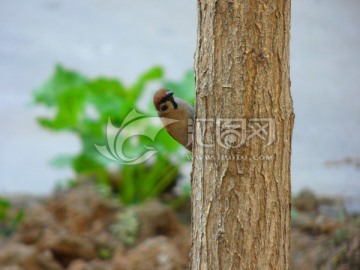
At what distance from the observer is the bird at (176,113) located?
3.04 meters

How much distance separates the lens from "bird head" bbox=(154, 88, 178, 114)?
3.03 metres

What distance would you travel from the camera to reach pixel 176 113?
10.0ft

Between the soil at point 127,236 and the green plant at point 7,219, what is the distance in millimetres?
119

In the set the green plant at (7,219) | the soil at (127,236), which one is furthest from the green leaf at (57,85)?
the green plant at (7,219)

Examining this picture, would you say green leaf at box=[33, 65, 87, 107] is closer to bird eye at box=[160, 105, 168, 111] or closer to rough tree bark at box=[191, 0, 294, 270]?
bird eye at box=[160, 105, 168, 111]

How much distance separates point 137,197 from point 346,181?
179 centimetres

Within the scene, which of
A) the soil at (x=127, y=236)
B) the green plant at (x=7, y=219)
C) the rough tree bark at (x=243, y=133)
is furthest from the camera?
the green plant at (x=7, y=219)

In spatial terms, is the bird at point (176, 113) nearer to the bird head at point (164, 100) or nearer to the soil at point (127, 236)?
the bird head at point (164, 100)

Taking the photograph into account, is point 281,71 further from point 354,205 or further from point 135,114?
point 354,205

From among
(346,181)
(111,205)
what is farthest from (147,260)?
(346,181)

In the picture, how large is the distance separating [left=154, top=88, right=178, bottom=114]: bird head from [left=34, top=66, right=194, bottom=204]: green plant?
1743mm

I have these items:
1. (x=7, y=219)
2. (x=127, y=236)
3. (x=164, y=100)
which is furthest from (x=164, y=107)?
(x=7, y=219)

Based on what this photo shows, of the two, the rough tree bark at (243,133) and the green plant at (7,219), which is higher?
the rough tree bark at (243,133)

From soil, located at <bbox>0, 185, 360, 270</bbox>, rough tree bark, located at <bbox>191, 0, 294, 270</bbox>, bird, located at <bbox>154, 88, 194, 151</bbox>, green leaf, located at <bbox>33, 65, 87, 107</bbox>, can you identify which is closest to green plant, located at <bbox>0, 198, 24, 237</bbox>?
soil, located at <bbox>0, 185, 360, 270</bbox>
